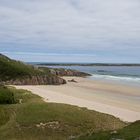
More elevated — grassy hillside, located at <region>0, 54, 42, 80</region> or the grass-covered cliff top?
grassy hillside, located at <region>0, 54, 42, 80</region>

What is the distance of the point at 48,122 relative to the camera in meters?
29.4

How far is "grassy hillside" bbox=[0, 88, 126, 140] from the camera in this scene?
1088 inches

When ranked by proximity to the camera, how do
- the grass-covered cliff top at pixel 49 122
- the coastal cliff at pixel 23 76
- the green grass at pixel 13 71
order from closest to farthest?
the grass-covered cliff top at pixel 49 122, the coastal cliff at pixel 23 76, the green grass at pixel 13 71

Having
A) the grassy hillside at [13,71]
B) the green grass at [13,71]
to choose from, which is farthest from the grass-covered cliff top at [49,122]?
the grassy hillside at [13,71]

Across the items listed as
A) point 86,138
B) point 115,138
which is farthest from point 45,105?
point 115,138

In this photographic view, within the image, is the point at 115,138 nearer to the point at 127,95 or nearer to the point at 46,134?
the point at 46,134

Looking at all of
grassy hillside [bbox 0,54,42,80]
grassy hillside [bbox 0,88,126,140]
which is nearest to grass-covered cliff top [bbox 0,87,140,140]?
grassy hillside [bbox 0,88,126,140]

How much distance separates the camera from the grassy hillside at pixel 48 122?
2762 cm

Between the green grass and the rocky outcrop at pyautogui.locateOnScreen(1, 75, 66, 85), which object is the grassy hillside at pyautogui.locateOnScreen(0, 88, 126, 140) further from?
the green grass

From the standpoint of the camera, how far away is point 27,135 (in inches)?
1083

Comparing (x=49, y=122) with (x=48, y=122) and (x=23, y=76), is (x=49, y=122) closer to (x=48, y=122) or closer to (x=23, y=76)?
(x=48, y=122)

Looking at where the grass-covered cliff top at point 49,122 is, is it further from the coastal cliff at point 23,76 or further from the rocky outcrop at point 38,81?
the coastal cliff at point 23,76

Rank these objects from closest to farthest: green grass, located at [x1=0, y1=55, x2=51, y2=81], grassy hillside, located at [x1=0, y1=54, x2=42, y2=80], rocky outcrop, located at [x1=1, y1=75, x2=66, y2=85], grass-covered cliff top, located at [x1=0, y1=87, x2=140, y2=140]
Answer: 1. grass-covered cliff top, located at [x1=0, y1=87, x2=140, y2=140]
2. rocky outcrop, located at [x1=1, y1=75, x2=66, y2=85]
3. green grass, located at [x1=0, y1=55, x2=51, y2=81]
4. grassy hillside, located at [x1=0, y1=54, x2=42, y2=80]

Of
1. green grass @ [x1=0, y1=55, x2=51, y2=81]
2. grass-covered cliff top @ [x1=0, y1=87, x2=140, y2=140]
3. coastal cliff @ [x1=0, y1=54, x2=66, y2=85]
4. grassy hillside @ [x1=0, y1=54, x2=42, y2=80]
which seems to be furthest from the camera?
grassy hillside @ [x1=0, y1=54, x2=42, y2=80]
